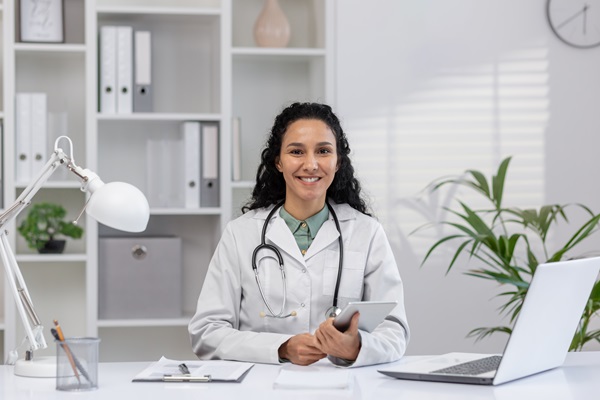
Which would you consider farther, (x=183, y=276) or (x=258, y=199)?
(x=183, y=276)

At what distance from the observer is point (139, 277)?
3400 mm

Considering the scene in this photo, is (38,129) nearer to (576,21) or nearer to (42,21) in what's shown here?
(42,21)

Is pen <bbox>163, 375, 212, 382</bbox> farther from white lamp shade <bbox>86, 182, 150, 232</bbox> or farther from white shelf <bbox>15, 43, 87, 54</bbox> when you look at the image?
white shelf <bbox>15, 43, 87, 54</bbox>

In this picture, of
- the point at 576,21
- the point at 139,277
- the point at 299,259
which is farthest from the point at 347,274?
the point at 576,21

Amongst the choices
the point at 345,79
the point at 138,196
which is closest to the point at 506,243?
the point at 345,79

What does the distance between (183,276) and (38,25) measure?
116 cm

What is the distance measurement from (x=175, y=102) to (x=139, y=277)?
777 mm

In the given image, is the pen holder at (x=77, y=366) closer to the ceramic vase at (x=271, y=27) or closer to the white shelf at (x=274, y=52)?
the white shelf at (x=274, y=52)

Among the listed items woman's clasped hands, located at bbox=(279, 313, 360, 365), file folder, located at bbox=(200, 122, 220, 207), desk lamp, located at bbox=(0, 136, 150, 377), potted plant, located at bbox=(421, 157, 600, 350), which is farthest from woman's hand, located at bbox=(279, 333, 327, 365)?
file folder, located at bbox=(200, 122, 220, 207)

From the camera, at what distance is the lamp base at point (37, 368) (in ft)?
6.19

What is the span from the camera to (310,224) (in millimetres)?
2492

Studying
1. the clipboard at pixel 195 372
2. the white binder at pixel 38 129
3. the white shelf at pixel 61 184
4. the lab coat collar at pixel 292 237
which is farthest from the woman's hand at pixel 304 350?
the white binder at pixel 38 129

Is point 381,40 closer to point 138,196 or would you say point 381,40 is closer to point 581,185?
point 581,185

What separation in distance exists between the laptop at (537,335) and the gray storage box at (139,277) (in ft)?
5.24
